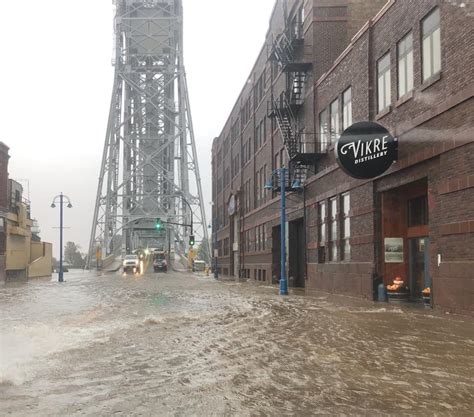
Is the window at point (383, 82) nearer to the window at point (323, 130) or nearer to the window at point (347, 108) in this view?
the window at point (347, 108)

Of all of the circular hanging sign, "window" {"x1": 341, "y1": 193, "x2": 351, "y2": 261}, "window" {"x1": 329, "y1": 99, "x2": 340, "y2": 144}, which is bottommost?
"window" {"x1": 341, "y1": 193, "x2": 351, "y2": 261}

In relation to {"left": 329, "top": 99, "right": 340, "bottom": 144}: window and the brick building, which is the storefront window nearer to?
the brick building

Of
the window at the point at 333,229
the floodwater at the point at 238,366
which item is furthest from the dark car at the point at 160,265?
the floodwater at the point at 238,366

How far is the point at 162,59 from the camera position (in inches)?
3364

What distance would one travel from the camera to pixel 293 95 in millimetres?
31969

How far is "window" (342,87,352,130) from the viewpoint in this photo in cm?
2433

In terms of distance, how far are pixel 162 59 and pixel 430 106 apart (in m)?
72.9

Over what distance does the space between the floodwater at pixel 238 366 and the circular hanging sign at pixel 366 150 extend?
585cm

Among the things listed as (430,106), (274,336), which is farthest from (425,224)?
(274,336)

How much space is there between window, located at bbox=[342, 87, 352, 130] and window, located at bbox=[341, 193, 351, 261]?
3.04 meters

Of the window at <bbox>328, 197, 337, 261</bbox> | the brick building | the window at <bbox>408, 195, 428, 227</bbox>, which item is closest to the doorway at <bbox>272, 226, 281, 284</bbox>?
the brick building

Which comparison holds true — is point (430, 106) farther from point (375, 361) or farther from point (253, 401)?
point (253, 401)

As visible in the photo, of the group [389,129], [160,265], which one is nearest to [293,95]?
[389,129]

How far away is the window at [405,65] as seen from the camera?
1862 centimetres
